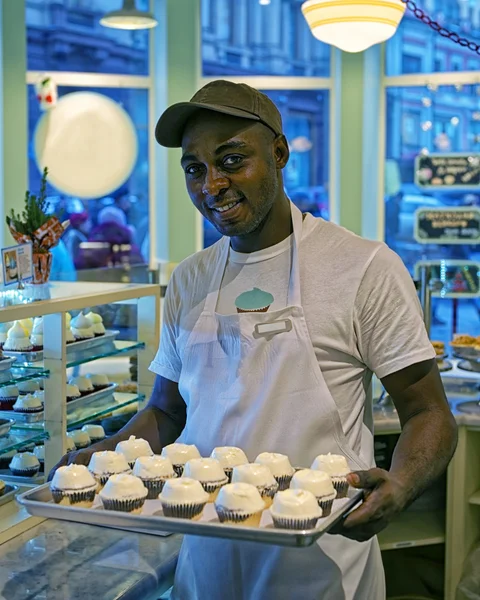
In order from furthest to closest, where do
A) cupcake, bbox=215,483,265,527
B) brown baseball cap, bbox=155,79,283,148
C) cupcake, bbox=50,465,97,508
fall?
brown baseball cap, bbox=155,79,283,148 → cupcake, bbox=50,465,97,508 → cupcake, bbox=215,483,265,527

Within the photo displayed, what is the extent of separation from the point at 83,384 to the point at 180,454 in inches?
46.7

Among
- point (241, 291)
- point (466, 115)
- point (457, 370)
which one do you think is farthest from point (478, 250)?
point (241, 291)

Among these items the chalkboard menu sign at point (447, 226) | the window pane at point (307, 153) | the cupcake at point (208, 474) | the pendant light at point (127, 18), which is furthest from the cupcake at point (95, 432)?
the chalkboard menu sign at point (447, 226)

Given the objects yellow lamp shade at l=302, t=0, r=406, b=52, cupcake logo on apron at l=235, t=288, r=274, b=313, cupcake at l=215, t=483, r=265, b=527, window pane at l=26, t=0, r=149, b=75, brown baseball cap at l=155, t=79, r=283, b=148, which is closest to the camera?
cupcake at l=215, t=483, r=265, b=527

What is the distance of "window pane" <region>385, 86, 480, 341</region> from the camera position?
7.58m

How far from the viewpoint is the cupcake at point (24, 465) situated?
2641mm

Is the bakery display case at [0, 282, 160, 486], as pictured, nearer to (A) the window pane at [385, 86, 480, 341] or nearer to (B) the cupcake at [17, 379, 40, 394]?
(B) the cupcake at [17, 379, 40, 394]

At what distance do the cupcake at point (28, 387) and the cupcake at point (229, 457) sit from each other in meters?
1.06

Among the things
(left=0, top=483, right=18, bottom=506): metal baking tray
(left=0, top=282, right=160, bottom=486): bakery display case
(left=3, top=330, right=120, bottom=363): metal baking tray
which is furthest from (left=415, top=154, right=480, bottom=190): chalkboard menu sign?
(left=0, top=483, right=18, bottom=506): metal baking tray

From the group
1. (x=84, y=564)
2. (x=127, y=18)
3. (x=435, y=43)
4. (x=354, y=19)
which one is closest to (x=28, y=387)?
(x=84, y=564)

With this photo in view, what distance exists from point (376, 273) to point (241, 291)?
31 cm

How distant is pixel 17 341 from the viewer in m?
2.65

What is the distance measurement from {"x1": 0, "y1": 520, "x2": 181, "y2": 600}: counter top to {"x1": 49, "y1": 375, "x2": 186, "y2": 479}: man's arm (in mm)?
344

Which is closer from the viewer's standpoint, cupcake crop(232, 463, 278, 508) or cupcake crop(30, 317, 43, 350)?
cupcake crop(232, 463, 278, 508)
